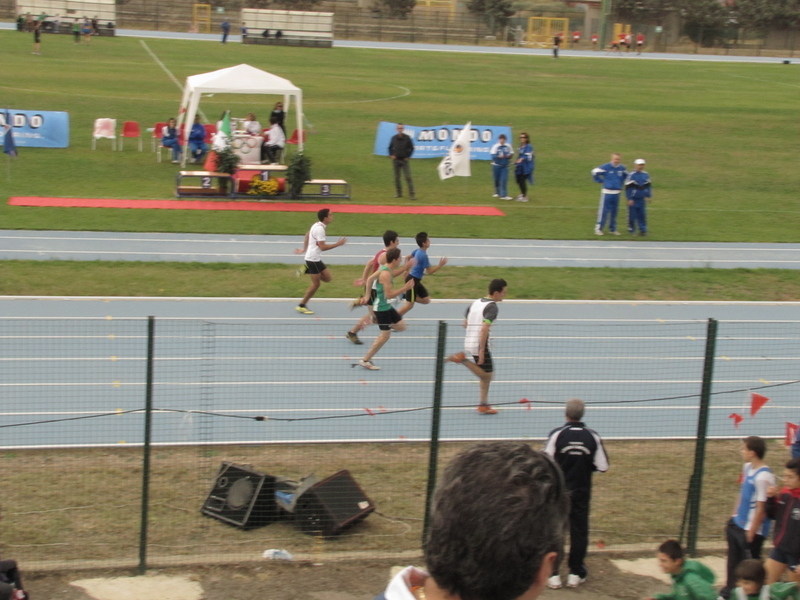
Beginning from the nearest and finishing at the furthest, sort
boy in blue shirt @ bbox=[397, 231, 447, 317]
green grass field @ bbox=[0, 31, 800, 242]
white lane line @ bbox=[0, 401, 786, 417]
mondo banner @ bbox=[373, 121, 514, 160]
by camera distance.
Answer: white lane line @ bbox=[0, 401, 786, 417]
boy in blue shirt @ bbox=[397, 231, 447, 317]
green grass field @ bbox=[0, 31, 800, 242]
mondo banner @ bbox=[373, 121, 514, 160]

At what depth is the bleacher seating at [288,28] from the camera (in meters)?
58.6

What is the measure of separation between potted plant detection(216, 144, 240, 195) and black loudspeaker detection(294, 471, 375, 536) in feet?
57.2

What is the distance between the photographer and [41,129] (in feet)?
93.6

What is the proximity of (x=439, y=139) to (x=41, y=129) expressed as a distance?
1260cm

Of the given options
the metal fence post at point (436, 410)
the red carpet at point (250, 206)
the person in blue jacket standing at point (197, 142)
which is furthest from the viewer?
the person in blue jacket standing at point (197, 142)

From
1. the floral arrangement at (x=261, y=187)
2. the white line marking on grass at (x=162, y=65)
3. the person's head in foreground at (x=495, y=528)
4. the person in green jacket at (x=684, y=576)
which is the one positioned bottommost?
the person in green jacket at (x=684, y=576)

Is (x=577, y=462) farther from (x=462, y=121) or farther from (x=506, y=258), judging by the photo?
(x=462, y=121)

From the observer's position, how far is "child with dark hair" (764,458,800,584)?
22.5ft

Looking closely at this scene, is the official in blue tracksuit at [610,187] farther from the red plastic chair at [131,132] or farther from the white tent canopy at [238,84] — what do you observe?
the red plastic chair at [131,132]

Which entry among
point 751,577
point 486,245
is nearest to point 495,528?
point 751,577

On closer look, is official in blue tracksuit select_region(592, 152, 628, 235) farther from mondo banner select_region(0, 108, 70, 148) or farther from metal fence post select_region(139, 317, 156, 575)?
mondo banner select_region(0, 108, 70, 148)

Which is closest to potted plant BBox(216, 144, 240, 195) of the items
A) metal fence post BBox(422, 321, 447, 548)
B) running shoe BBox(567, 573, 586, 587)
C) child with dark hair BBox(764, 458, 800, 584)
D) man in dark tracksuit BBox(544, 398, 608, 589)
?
metal fence post BBox(422, 321, 447, 548)

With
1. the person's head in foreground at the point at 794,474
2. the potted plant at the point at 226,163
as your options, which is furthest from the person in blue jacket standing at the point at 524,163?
the person's head in foreground at the point at 794,474

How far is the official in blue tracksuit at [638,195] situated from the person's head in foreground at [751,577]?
1602cm
